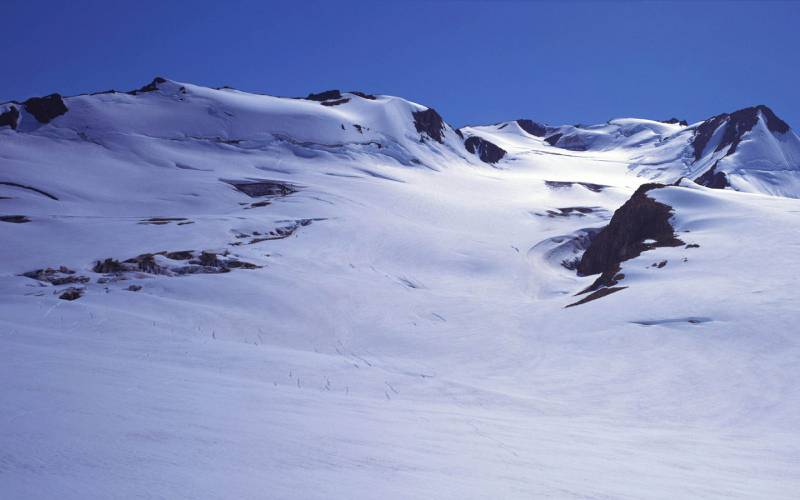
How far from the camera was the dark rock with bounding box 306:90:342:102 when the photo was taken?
97900mm

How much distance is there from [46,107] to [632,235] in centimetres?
6200

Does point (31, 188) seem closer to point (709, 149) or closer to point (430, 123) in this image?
point (430, 123)

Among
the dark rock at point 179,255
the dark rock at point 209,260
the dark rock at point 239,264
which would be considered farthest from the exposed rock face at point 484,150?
the dark rock at point 179,255

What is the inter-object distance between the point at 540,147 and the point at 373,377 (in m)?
134

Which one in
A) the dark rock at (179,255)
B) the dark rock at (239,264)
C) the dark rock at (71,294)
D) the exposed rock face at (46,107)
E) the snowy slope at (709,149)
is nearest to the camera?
the dark rock at (71,294)

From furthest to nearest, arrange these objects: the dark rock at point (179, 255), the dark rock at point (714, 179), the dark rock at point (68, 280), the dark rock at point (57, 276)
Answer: the dark rock at point (714, 179), the dark rock at point (179, 255), the dark rock at point (57, 276), the dark rock at point (68, 280)

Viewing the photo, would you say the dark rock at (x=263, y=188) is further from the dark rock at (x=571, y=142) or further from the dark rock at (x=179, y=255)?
the dark rock at (x=571, y=142)

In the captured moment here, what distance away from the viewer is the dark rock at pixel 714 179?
81188 millimetres

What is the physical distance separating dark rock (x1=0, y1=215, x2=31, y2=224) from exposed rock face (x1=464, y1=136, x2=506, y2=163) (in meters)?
75.5

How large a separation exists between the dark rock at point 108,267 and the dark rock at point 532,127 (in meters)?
158

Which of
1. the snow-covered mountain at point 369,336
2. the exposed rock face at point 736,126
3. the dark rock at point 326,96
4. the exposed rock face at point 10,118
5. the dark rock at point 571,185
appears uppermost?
the exposed rock face at point 736,126

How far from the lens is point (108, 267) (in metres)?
25.1

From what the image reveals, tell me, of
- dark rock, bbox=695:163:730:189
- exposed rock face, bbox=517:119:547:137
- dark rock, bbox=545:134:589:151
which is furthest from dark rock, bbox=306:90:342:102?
exposed rock face, bbox=517:119:547:137

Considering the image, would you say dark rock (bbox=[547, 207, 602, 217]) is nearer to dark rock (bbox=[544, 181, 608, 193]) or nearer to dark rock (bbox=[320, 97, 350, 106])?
dark rock (bbox=[544, 181, 608, 193])
